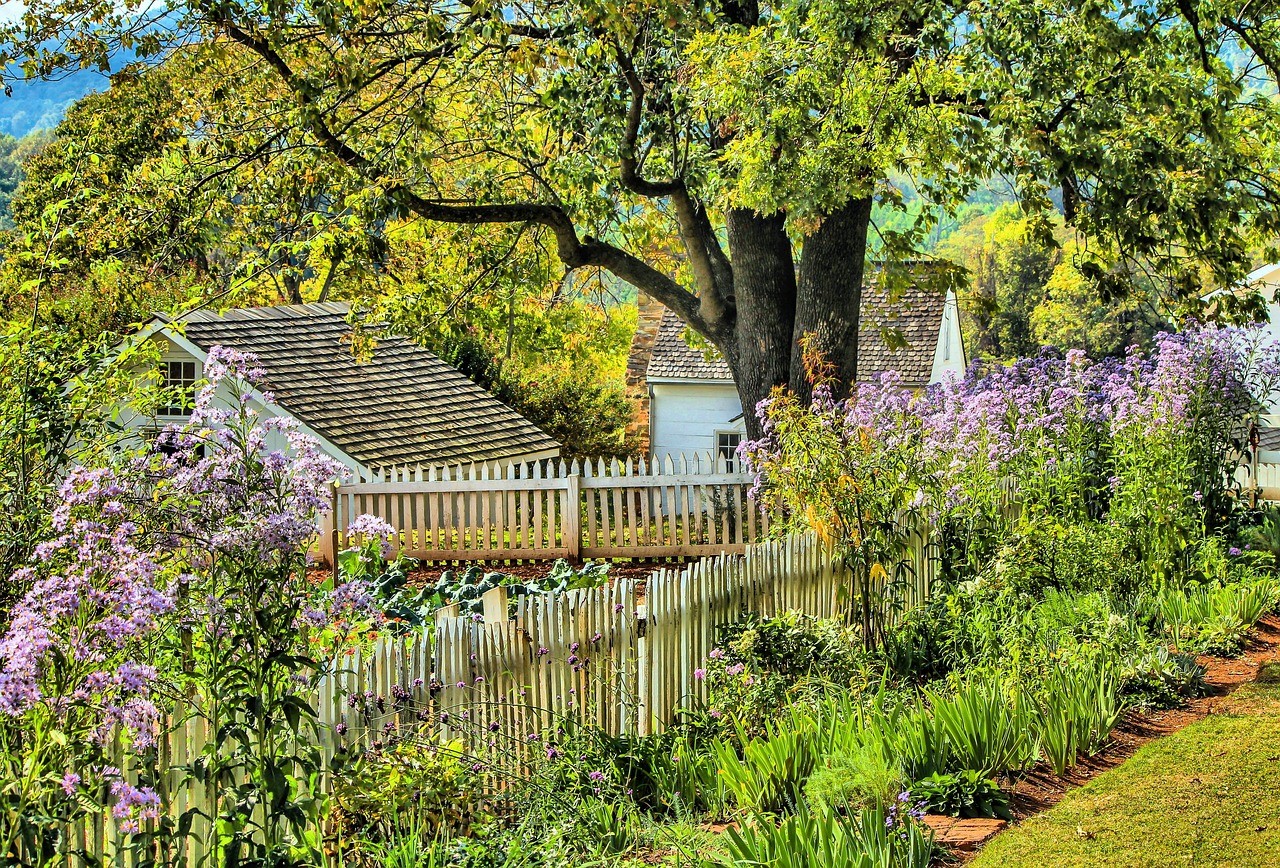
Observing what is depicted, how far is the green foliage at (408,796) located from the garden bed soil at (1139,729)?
212 centimetres

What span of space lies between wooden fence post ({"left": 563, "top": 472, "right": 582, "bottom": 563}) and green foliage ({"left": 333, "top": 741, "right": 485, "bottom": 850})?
10.2 meters

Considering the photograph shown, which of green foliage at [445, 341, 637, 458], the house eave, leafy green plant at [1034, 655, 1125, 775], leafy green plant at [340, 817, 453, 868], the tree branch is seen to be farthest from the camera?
the house eave

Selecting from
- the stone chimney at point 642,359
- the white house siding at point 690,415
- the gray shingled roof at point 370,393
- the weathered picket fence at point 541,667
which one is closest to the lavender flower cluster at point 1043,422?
the weathered picket fence at point 541,667

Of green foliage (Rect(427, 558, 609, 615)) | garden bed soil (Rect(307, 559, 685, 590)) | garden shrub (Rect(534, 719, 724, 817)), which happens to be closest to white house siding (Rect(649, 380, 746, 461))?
garden bed soil (Rect(307, 559, 685, 590))

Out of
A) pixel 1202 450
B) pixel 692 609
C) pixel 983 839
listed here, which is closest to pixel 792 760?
pixel 983 839

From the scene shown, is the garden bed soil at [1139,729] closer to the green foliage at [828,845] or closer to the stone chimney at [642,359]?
the green foliage at [828,845]

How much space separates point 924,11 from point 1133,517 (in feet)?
16.5

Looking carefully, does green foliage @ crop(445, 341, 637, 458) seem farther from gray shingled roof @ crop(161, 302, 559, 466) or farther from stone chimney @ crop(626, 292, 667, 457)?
stone chimney @ crop(626, 292, 667, 457)

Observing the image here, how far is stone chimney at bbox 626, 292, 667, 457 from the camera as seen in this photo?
41.1 metres

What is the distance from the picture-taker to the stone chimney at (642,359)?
135 feet

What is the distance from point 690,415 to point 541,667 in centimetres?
2851

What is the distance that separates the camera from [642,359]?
48438 mm

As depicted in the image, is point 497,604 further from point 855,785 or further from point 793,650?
point 855,785

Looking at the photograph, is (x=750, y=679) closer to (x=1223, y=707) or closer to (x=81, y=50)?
(x=1223, y=707)
